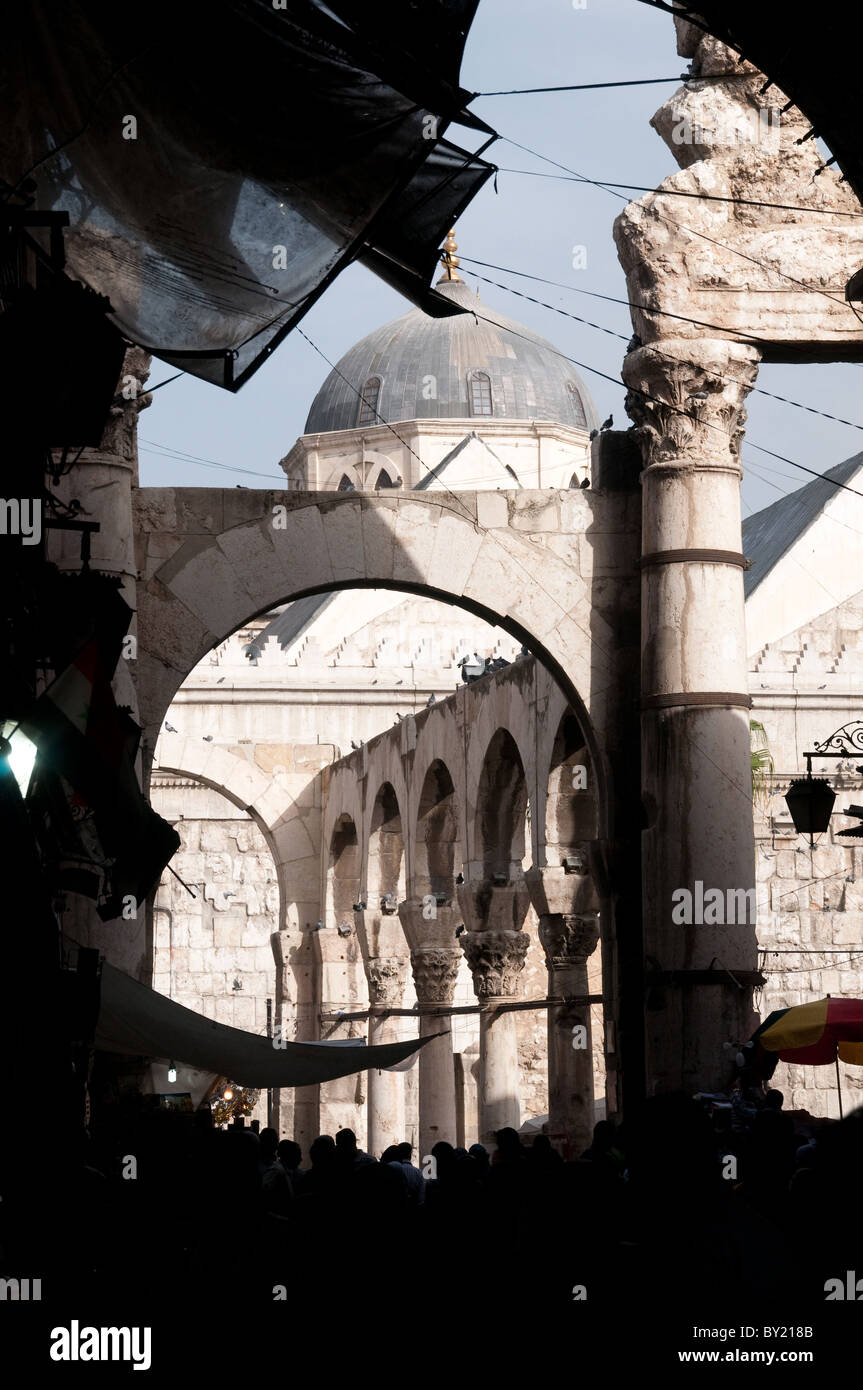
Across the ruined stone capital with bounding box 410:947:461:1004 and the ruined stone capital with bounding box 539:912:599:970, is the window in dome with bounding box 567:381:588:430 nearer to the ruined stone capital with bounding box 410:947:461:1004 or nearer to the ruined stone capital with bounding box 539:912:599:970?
the ruined stone capital with bounding box 410:947:461:1004

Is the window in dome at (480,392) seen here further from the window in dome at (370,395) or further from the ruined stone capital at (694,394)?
the ruined stone capital at (694,394)

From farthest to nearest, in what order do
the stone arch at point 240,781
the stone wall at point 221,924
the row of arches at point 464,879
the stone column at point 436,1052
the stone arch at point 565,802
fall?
the stone wall at point 221,924
the stone arch at point 240,781
the stone column at point 436,1052
the row of arches at point 464,879
the stone arch at point 565,802

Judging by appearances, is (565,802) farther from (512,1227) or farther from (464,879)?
(512,1227)

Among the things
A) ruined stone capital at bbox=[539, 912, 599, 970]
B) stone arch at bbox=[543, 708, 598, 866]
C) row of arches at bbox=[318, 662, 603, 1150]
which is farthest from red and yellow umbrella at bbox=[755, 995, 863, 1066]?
ruined stone capital at bbox=[539, 912, 599, 970]

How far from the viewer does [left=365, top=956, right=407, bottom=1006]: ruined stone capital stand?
2508cm

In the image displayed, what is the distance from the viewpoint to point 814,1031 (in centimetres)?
1104

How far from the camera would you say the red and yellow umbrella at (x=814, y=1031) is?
11.1m

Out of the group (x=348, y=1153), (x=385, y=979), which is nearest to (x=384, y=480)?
(x=385, y=979)

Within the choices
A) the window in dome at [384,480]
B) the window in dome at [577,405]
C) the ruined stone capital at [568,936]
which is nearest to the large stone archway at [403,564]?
the ruined stone capital at [568,936]

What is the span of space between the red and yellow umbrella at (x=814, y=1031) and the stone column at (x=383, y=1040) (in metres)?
13.8

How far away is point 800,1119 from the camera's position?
39.1 feet

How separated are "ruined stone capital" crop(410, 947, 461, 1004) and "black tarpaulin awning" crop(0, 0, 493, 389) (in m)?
15.1

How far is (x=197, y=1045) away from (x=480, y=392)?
44259mm
